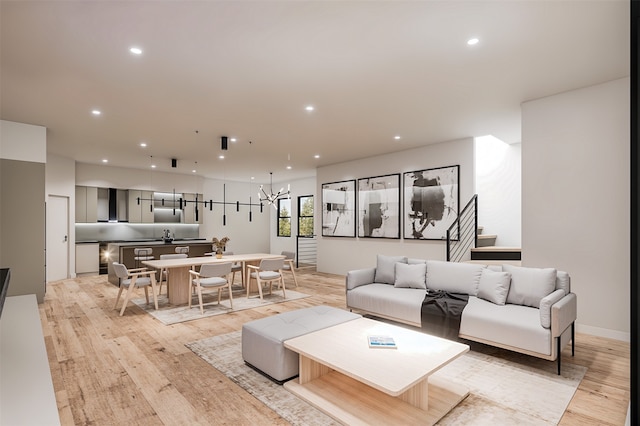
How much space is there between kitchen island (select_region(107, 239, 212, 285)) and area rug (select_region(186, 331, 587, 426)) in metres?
4.88

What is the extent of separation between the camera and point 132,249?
775 cm

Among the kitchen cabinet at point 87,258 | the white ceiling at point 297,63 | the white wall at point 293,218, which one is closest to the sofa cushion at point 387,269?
the white ceiling at point 297,63

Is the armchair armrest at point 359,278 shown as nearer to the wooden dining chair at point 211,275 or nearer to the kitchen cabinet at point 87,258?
the wooden dining chair at point 211,275

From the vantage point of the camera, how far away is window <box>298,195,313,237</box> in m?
11.8

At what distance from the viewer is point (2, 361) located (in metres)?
1.44

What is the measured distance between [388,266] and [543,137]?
275 centimetres

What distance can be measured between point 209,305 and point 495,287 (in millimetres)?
4413

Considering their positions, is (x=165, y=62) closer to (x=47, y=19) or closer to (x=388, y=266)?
(x=47, y=19)

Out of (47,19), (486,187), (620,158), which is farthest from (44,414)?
(486,187)

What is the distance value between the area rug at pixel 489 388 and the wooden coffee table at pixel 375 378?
0.35 feet

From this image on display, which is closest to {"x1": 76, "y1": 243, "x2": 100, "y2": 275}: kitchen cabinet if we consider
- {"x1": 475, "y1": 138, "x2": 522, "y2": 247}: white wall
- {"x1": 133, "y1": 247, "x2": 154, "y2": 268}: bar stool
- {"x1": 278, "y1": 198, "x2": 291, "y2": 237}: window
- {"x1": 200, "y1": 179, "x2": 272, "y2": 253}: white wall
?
{"x1": 133, "y1": 247, "x2": 154, "y2": 268}: bar stool

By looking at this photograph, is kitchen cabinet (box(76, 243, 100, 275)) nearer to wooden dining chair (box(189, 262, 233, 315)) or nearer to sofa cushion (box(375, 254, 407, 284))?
wooden dining chair (box(189, 262, 233, 315))

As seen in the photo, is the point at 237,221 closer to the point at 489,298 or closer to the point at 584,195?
the point at 489,298

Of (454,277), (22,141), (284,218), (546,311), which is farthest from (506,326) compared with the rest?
(284,218)
